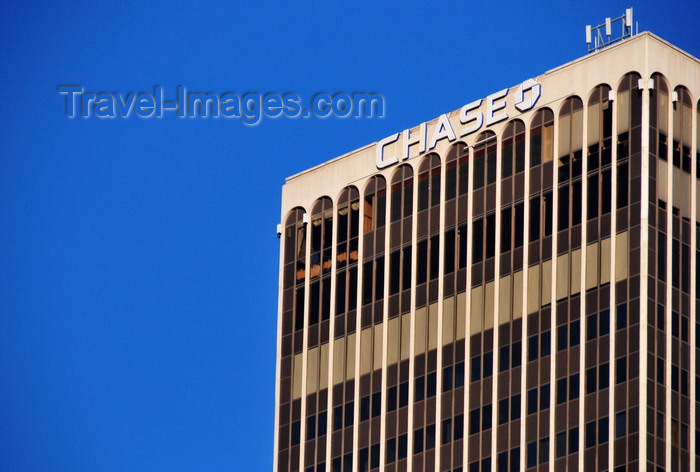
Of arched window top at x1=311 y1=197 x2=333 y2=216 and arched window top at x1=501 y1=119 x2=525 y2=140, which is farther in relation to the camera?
arched window top at x1=311 y1=197 x2=333 y2=216

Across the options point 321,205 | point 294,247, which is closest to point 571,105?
point 321,205

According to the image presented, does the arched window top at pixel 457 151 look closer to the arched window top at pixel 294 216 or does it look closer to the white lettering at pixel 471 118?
the white lettering at pixel 471 118

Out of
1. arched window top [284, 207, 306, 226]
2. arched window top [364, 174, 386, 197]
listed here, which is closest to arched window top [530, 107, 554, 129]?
arched window top [364, 174, 386, 197]

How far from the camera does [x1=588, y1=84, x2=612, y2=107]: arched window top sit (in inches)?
6752

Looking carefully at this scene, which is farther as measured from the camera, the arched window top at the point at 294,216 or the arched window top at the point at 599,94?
the arched window top at the point at 294,216

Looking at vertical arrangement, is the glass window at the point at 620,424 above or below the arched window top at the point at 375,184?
below

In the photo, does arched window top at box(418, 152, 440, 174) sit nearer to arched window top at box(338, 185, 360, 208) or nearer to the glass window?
arched window top at box(338, 185, 360, 208)

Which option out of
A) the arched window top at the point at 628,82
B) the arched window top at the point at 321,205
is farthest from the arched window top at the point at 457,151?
the arched window top at the point at 628,82

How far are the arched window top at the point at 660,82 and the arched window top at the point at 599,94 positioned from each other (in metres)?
3.10

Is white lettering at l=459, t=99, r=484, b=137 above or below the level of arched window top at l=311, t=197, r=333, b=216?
above

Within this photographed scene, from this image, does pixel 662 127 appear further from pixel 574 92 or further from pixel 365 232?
pixel 365 232

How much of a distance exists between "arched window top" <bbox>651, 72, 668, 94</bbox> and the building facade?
0.60ft

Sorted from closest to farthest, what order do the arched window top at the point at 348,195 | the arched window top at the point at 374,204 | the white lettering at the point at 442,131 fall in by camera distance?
the white lettering at the point at 442,131 → the arched window top at the point at 374,204 → the arched window top at the point at 348,195

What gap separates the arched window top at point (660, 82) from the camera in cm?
17012
